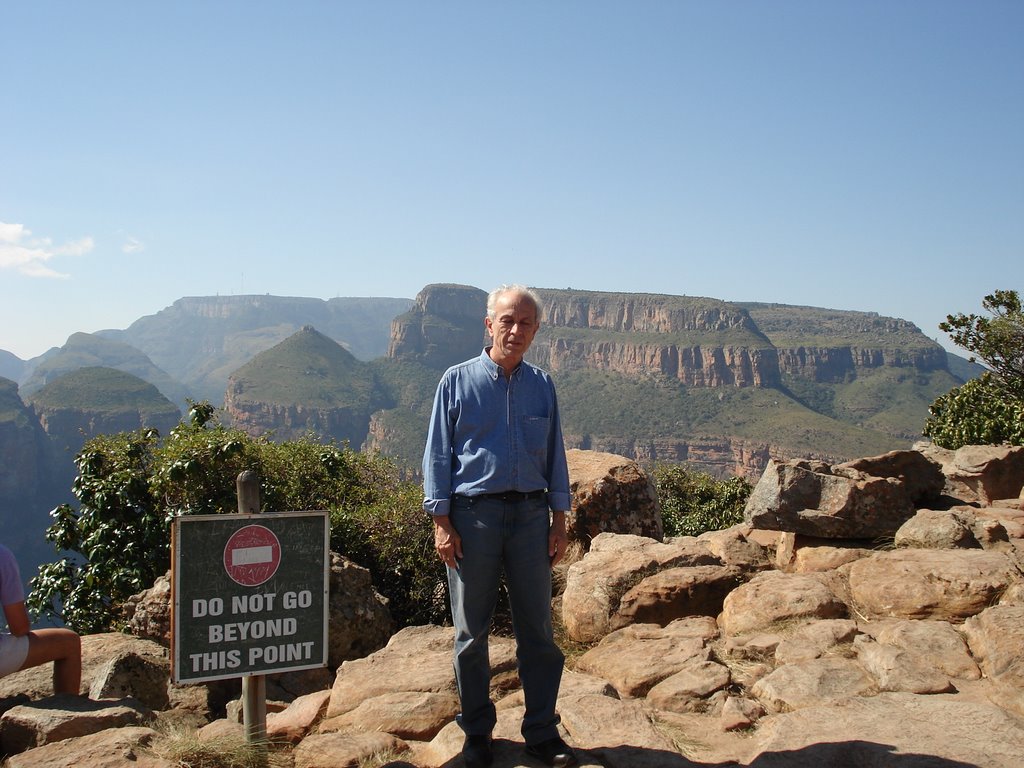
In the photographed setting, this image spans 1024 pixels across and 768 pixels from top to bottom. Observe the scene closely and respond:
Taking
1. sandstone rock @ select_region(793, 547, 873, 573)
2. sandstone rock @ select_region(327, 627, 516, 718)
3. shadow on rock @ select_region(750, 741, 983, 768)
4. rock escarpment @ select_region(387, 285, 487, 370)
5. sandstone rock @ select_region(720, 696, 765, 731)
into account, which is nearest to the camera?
shadow on rock @ select_region(750, 741, 983, 768)

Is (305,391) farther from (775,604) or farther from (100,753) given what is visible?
(100,753)

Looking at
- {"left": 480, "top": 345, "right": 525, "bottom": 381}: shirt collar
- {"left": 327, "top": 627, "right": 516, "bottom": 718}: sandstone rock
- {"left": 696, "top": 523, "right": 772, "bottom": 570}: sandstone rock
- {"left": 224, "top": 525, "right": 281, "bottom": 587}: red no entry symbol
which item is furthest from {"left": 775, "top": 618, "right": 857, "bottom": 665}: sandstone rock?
{"left": 224, "top": 525, "right": 281, "bottom": 587}: red no entry symbol

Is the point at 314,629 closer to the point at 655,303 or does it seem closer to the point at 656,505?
the point at 656,505

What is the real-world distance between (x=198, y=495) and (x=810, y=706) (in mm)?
5661

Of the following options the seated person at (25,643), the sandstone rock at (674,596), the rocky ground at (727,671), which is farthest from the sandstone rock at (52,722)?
the sandstone rock at (674,596)

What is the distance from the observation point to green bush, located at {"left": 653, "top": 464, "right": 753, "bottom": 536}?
12906 mm

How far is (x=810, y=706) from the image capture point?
4258mm

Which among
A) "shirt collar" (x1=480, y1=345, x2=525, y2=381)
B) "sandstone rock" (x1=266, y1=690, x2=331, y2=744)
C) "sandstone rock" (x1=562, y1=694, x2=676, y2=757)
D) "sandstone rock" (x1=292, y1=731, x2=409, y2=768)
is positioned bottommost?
"sandstone rock" (x1=266, y1=690, x2=331, y2=744)

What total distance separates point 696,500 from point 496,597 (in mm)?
12009

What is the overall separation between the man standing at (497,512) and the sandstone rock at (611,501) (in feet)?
14.1

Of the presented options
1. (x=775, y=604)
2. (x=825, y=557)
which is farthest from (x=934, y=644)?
(x=825, y=557)

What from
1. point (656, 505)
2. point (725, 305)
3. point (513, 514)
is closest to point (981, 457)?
point (656, 505)

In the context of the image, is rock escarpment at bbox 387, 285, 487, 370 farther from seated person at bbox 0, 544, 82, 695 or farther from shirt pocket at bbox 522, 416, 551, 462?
shirt pocket at bbox 522, 416, 551, 462

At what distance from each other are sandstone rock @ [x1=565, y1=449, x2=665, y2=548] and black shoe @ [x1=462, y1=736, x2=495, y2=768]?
14.5ft
